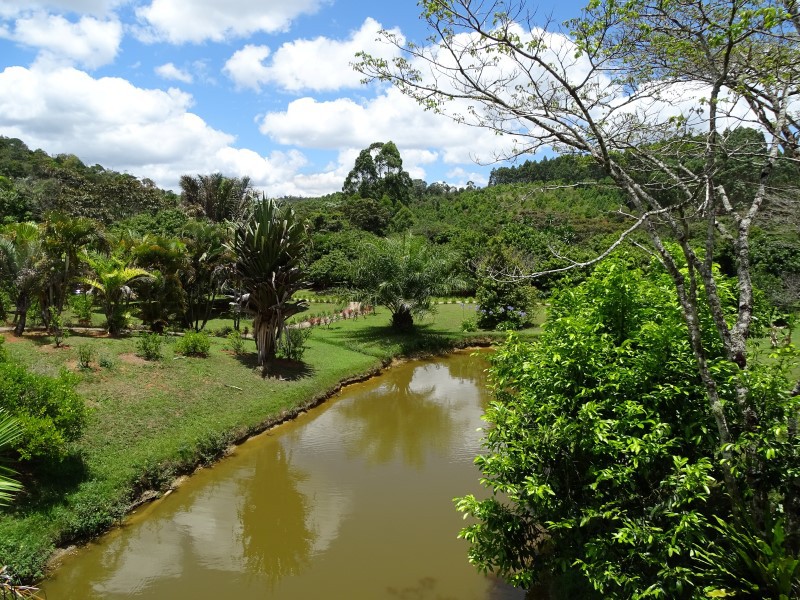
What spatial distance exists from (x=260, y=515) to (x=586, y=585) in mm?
4959

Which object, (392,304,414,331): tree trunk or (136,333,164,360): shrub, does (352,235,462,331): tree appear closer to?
(392,304,414,331): tree trunk

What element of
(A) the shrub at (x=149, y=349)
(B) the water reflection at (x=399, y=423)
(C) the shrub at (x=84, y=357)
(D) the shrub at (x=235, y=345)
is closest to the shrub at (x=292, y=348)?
(D) the shrub at (x=235, y=345)

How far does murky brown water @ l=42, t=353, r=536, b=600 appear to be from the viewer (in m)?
6.09

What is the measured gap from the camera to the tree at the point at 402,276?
62.8 ft

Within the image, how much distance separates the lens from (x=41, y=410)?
6.77 meters

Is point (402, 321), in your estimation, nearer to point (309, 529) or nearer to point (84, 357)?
point (84, 357)

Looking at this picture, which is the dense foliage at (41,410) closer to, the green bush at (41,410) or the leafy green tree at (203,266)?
the green bush at (41,410)

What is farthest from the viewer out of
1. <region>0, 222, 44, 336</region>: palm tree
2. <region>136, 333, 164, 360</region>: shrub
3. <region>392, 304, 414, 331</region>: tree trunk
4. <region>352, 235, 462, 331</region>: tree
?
<region>392, 304, 414, 331</region>: tree trunk

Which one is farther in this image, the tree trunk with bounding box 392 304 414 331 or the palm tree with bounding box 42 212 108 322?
the tree trunk with bounding box 392 304 414 331

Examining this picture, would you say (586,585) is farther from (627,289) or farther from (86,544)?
(86,544)

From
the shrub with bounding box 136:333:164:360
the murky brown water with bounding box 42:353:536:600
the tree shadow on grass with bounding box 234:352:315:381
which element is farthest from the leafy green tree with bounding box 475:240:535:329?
the shrub with bounding box 136:333:164:360

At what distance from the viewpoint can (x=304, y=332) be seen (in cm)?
1680

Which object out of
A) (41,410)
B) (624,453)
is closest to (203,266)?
(41,410)

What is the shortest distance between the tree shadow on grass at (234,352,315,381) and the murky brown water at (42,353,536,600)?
1877 mm
